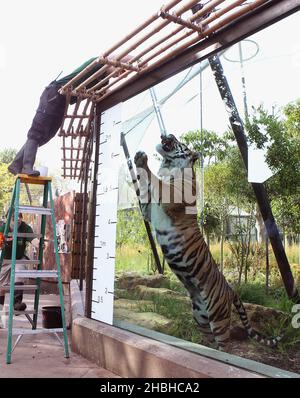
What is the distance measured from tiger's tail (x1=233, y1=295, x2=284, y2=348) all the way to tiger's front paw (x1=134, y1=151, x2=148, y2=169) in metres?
1.51

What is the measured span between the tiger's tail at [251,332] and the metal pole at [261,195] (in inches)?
12.6

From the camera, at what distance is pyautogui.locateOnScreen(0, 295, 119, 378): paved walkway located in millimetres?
3586

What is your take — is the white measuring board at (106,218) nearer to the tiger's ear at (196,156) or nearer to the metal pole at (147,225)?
the metal pole at (147,225)

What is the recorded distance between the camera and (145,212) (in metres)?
3.79

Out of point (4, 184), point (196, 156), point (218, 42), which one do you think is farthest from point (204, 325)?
point (4, 184)

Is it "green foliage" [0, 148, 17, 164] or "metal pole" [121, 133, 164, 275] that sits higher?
"green foliage" [0, 148, 17, 164]

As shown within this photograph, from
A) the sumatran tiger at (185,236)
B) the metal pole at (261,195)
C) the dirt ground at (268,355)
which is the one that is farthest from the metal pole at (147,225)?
the metal pole at (261,195)

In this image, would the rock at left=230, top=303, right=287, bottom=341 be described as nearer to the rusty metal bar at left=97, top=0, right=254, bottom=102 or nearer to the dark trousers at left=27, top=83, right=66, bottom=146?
the rusty metal bar at left=97, top=0, right=254, bottom=102

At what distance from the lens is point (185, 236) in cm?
340

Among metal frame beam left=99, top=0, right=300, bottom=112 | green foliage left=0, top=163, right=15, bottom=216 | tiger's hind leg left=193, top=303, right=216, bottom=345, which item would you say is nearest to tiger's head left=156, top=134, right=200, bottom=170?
metal frame beam left=99, top=0, right=300, bottom=112
